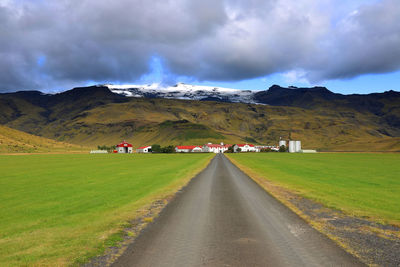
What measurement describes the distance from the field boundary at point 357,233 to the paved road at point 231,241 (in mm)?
548

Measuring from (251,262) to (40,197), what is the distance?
2061 centimetres

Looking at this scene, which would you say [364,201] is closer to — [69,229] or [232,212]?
[232,212]

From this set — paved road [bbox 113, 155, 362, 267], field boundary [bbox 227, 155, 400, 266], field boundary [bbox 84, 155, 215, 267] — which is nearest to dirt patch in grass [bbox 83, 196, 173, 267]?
field boundary [bbox 84, 155, 215, 267]

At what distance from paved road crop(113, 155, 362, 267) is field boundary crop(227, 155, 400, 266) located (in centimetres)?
55

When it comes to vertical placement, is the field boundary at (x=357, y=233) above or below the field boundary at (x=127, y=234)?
above

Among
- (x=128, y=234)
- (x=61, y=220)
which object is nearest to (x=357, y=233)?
(x=128, y=234)

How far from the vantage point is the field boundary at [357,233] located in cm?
1023

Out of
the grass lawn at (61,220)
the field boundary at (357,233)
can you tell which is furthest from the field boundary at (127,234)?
the field boundary at (357,233)

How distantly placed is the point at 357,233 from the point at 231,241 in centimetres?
583

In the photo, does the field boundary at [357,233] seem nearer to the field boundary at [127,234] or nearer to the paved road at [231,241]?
the paved road at [231,241]

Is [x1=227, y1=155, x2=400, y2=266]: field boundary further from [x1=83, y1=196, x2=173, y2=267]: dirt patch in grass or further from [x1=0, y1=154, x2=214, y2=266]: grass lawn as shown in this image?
[x1=0, y1=154, x2=214, y2=266]: grass lawn

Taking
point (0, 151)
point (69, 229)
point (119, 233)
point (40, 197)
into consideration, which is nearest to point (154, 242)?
point (119, 233)

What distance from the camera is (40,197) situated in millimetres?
24328

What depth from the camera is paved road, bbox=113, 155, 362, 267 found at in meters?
9.64
